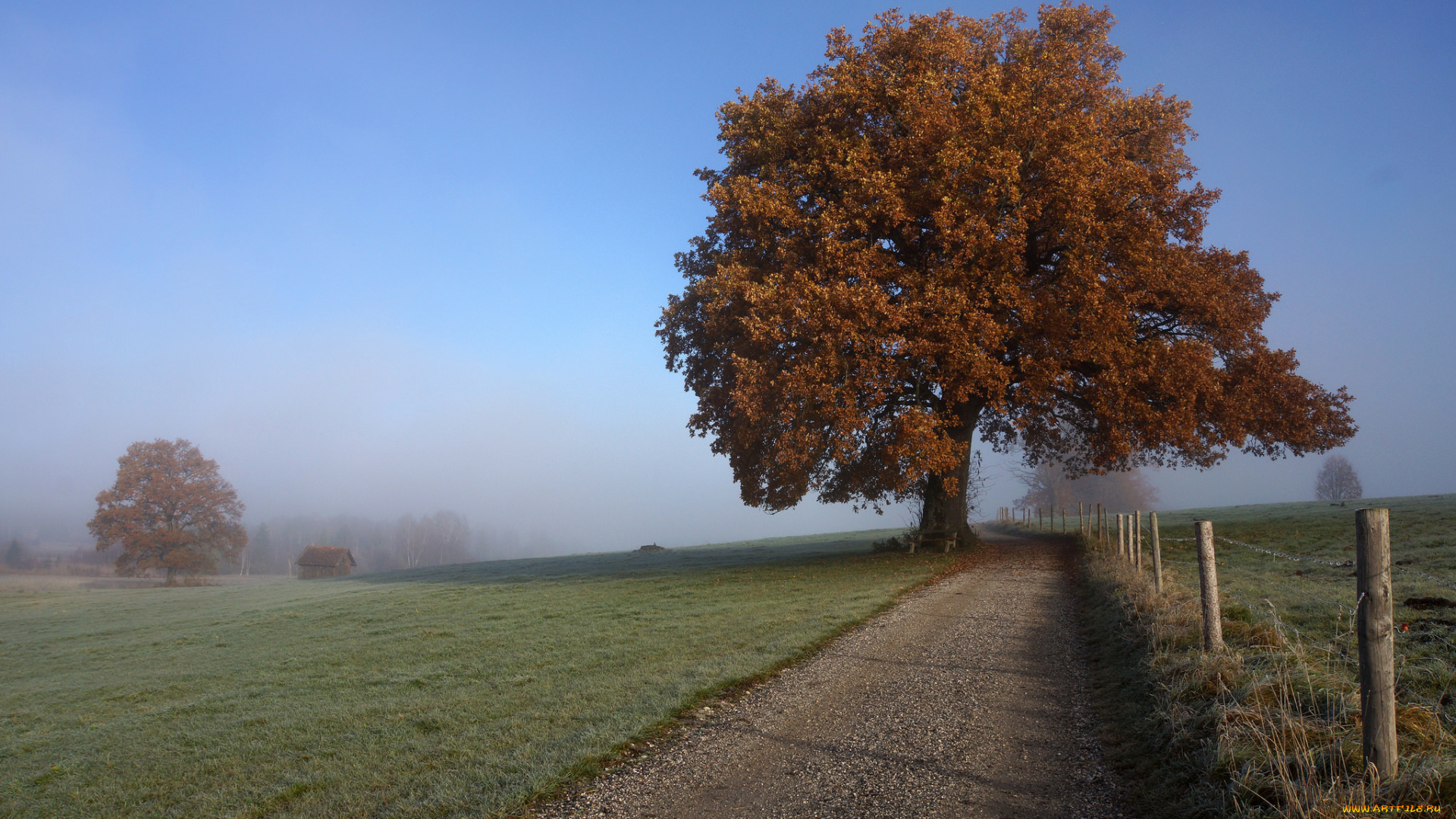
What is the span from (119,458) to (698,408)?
55.9m

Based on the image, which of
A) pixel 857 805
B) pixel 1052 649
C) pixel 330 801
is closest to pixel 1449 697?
pixel 1052 649

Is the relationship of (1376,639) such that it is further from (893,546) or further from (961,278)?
(893,546)

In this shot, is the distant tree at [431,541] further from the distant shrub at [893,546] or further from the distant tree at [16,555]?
the distant shrub at [893,546]

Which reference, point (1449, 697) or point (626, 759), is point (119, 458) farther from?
point (1449, 697)

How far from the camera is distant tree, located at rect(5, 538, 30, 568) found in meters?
91.1

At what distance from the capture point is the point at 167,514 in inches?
2192

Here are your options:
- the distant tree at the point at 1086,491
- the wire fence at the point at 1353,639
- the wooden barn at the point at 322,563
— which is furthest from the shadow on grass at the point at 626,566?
the distant tree at the point at 1086,491

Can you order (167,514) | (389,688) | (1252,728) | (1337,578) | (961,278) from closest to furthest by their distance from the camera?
(1252,728), (389,688), (1337,578), (961,278), (167,514)

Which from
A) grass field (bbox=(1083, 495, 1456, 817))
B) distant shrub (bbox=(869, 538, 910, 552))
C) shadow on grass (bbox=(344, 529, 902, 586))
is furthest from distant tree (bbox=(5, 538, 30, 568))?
grass field (bbox=(1083, 495, 1456, 817))

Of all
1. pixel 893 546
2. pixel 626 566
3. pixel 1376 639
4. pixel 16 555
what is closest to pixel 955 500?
pixel 893 546

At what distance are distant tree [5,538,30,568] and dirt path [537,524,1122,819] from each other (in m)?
121

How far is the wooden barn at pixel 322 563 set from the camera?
7288cm

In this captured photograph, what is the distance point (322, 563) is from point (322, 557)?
616 mm

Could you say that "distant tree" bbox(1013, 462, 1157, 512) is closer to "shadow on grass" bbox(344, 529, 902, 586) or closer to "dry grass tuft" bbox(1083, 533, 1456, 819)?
"shadow on grass" bbox(344, 529, 902, 586)
